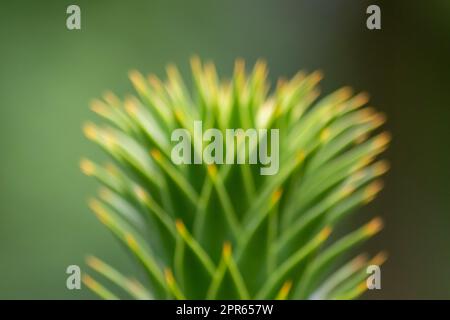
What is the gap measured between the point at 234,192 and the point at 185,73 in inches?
84.9

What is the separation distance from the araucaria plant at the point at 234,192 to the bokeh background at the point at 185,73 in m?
2.02

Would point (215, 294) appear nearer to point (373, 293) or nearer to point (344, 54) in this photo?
point (373, 293)

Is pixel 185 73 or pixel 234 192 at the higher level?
pixel 185 73

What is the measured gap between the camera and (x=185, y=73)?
11.1 feet

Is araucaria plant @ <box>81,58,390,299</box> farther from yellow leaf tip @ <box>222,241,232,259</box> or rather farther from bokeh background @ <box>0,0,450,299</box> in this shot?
bokeh background @ <box>0,0,450,299</box>

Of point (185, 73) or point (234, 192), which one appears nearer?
point (234, 192)

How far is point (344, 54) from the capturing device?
141 inches

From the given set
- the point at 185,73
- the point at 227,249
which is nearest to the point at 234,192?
the point at 227,249

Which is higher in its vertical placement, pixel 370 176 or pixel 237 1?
pixel 237 1

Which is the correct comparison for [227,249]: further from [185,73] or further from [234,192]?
[185,73]

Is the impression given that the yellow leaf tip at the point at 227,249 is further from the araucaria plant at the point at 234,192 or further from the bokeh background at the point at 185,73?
the bokeh background at the point at 185,73

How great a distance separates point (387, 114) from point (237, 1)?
82 centimetres

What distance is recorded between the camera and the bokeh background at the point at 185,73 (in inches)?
134

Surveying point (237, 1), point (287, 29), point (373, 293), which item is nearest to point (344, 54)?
point (287, 29)
